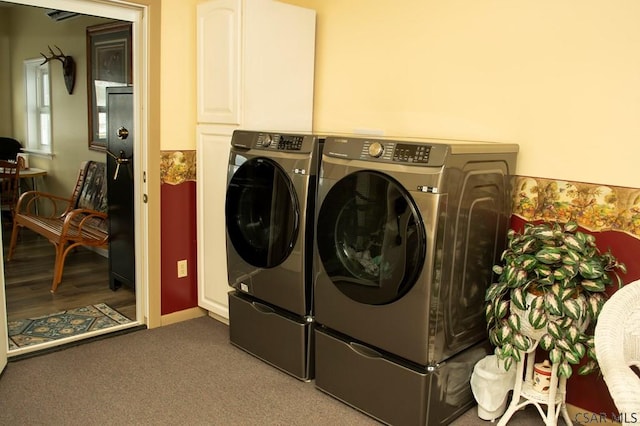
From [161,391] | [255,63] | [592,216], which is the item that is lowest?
[161,391]

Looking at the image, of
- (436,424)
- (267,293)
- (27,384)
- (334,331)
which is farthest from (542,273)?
(27,384)

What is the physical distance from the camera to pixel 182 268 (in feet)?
11.3

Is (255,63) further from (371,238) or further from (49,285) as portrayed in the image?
(49,285)

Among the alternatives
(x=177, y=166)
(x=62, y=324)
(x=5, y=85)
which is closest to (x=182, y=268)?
(x=177, y=166)

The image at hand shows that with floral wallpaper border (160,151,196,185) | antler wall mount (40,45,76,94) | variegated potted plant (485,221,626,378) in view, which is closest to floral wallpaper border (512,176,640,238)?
variegated potted plant (485,221,626,378)

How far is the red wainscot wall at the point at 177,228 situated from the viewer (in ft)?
10.8

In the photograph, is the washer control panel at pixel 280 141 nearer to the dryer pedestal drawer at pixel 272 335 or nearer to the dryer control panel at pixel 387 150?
the dryer control panel at pixel 387 150

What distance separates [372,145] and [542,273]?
867 millimetres

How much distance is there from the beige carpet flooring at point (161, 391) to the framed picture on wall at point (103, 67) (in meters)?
2.42

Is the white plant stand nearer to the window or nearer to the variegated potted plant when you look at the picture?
the variegated potted plant

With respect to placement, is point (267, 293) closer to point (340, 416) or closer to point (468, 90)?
point (340, 416)

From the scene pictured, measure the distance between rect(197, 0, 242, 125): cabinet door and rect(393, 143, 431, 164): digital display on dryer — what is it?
1.23 meters

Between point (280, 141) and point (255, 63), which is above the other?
point (255, 63)

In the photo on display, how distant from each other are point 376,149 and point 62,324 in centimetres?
246
